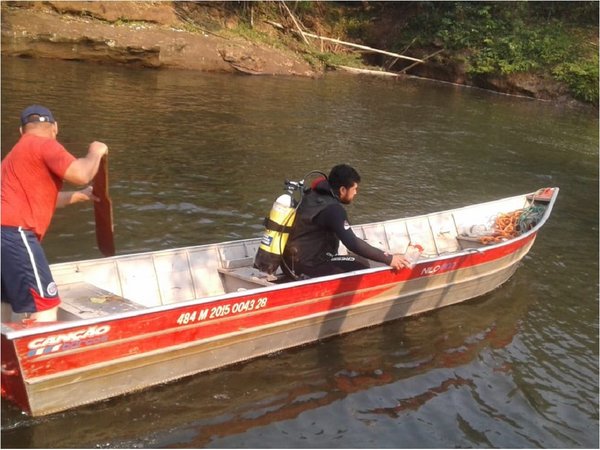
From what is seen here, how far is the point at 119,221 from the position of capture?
1140 centimetres

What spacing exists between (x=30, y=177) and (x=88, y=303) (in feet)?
6.30

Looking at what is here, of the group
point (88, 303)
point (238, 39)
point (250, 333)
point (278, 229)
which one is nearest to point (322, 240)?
point (278, 229)

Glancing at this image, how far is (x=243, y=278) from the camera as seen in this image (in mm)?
8375

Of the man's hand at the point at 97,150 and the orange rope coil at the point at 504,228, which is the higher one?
the man's hand at the point at 97,150

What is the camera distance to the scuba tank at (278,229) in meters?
7.99

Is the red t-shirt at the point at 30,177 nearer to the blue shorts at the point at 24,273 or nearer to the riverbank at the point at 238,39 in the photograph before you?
the blue shorts at the point at 24,273

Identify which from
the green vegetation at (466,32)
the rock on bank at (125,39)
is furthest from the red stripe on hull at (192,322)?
the green vegetation at (466,32)

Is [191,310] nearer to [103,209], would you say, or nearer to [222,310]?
[222,310]

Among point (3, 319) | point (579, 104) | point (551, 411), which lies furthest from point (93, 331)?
point (579, 104)

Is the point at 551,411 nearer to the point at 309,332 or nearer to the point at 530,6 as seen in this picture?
the point at 309,332

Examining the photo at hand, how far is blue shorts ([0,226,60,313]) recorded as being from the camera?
5547 mm

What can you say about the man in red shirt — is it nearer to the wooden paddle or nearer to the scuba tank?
the wooden paddle

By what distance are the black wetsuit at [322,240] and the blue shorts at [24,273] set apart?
3.13m

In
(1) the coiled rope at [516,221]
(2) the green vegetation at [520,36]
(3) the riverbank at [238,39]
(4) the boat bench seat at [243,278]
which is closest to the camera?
(4) the boat bench seat at [243,278]
